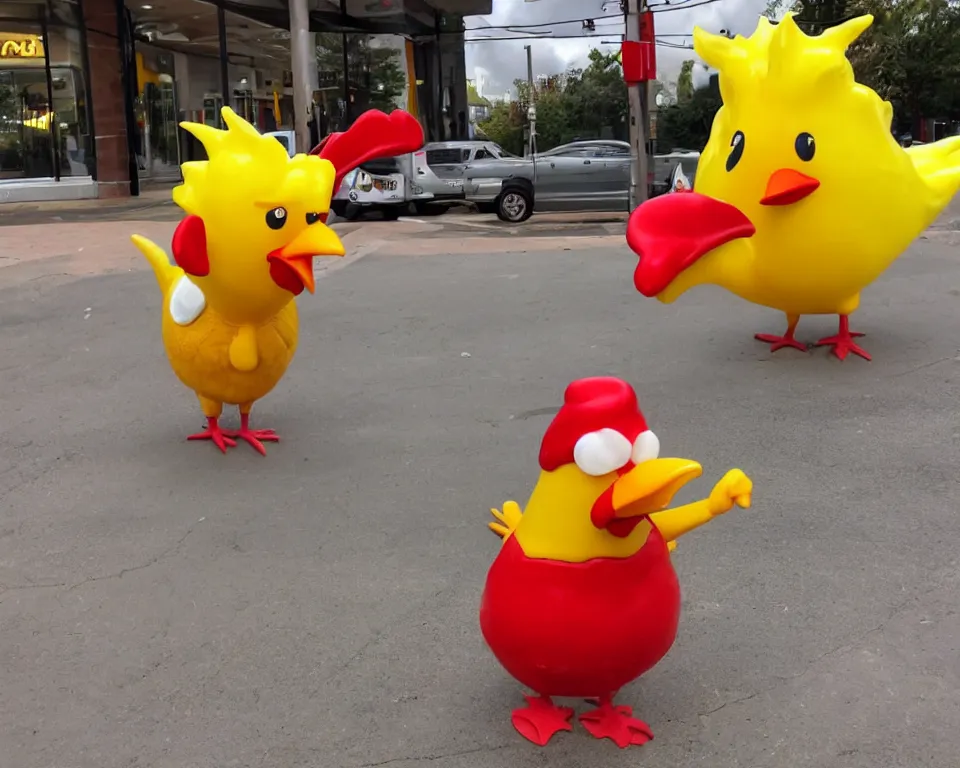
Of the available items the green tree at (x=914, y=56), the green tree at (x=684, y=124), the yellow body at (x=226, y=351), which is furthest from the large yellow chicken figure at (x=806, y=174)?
the green tree at (x=914, y=56)

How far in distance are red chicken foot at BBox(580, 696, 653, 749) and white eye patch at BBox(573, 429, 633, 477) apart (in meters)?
0.78

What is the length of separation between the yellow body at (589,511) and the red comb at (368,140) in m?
2.67

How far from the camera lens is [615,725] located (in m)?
2.85

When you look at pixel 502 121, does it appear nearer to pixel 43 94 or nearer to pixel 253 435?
pixel 43 94

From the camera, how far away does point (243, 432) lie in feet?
18.3

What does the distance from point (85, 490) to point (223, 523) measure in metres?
0.97

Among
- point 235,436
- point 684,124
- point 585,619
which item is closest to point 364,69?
point 684,124

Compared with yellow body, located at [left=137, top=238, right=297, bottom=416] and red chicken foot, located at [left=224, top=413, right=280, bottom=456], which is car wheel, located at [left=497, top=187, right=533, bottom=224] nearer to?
red chicken foot, located at [left=224, top=413, right=280, bottom=456]

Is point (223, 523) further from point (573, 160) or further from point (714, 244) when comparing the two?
point (573, 160)

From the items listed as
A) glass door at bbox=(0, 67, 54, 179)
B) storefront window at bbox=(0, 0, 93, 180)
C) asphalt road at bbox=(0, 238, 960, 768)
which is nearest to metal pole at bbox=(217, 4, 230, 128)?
storefront window at bbox=(0, 0, 93, 180)

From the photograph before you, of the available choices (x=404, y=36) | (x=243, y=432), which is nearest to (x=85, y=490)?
(x=243, y=432)

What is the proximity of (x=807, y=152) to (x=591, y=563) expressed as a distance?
4.21 meters

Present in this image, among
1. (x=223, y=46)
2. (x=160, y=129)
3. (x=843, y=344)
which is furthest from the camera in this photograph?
(x=160, y=129)

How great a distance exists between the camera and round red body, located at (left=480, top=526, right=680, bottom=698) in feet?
8.63
